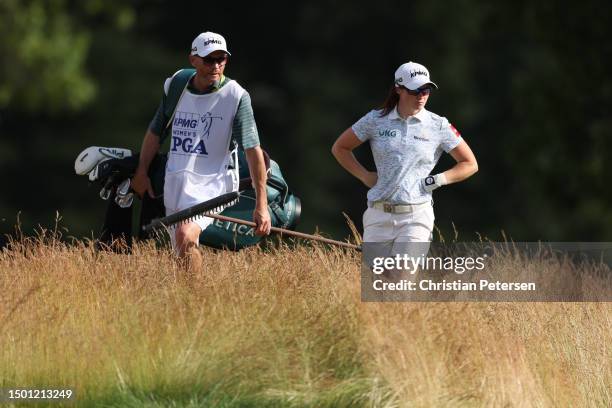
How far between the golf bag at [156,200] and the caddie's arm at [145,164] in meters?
0.07

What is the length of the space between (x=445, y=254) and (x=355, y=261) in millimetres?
631

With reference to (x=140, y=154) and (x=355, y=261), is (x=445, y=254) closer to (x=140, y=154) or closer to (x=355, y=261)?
(x=355, y=261)

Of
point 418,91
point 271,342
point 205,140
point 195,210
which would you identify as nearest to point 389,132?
point 418,91

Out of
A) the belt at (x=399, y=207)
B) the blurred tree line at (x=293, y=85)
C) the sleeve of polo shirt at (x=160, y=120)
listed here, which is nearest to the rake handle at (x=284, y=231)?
the belt at (x=399, y=207)

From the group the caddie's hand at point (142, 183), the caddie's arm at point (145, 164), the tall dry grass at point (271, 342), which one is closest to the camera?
the tall dry grass at point (271, 342)

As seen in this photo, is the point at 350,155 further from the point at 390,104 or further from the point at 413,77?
the point at 413,77

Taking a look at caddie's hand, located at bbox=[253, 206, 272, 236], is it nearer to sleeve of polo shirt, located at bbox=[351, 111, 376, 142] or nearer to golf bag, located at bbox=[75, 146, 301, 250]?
golf bag, located at bbox=[75, 146, 301, 250]

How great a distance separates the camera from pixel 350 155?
10.1 m

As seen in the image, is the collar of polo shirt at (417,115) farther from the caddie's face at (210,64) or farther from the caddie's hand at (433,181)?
the caddie's face at (210,64)

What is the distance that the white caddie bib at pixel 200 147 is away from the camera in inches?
383

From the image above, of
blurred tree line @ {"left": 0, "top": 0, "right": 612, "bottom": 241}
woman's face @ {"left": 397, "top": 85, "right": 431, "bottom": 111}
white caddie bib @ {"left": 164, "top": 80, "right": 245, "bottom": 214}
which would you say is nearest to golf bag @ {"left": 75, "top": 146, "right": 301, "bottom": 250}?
white caddie bib @ {"left": 164, "top": 80, "right": 245, "bottom": 214}

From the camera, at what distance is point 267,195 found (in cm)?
1029

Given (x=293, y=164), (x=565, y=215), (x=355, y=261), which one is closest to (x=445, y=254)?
(x=355, y=261)

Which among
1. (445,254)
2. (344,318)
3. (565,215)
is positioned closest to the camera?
(344,318)
